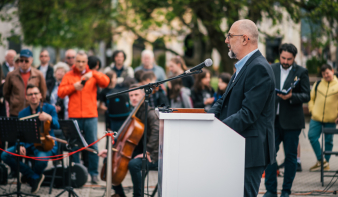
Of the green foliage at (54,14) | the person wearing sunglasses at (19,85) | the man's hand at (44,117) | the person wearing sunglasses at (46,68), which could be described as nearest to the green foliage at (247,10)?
the green foliage at (54,14)

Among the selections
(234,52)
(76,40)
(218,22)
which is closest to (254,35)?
(234,52)

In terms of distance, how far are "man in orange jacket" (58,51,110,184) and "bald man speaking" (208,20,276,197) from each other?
12.8ft

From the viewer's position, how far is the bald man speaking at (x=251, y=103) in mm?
3279

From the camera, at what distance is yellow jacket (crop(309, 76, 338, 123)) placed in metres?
7.78

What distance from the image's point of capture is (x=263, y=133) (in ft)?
11.3

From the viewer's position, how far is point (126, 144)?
16.8 ft

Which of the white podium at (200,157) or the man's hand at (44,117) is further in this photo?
the man's hand at (44,117)

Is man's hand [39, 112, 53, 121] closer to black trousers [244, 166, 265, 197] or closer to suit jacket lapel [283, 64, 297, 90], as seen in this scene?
suit jacket lapel [283, 64, 297, 90]

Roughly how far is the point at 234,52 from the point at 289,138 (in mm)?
2481

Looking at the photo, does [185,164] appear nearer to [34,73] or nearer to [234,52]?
[234,52]

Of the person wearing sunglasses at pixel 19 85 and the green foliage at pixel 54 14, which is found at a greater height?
the green foliage at pixel 54 14

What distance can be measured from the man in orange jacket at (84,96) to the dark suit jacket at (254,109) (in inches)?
154

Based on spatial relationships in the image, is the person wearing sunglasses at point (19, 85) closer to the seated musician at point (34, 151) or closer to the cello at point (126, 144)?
the seated musician at point (34, 151)

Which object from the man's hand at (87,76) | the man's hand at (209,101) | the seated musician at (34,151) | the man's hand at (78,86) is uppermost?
the man's hand at (87,76)
